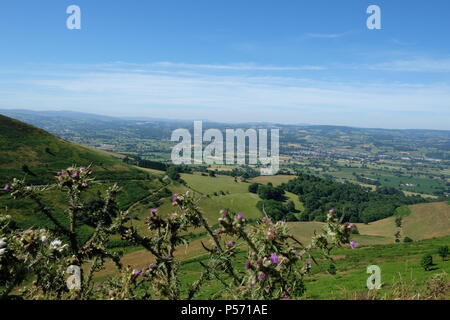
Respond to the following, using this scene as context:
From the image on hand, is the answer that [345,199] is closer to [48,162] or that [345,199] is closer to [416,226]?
[416,226]

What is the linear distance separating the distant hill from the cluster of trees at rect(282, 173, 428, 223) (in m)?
69.4

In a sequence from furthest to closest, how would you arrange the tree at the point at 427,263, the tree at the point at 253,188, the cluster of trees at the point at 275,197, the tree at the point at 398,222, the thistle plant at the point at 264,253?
the tree at the point at 253,188 < the cluster of trees at the point at 275,197 < the tree at the point at 398,222 < the tree at the point at 427,263 < the thistle plant at the point at 264,253

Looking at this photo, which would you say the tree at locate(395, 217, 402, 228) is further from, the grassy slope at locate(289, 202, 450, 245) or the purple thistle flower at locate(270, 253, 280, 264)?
the purple thistle flower at locate(270, 253, 280, 264)

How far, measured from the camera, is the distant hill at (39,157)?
80.4 meters

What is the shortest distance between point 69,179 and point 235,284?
2.29 metres

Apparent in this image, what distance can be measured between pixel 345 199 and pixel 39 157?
414ft

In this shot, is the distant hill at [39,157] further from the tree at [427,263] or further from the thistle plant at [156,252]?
the thistle plant at [156,252]

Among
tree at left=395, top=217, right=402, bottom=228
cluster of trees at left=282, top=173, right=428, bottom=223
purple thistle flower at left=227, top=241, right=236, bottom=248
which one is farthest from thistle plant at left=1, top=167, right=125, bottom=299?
cluster of trees at left=282, top=173, right=428, bottom=223

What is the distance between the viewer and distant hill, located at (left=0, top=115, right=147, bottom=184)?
80438 millimetres

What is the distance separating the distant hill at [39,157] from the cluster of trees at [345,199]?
228 ft

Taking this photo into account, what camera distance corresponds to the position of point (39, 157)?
9075 centimetres

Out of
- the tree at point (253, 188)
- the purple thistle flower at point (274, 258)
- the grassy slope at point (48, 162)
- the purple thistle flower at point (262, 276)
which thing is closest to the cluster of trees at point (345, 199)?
the tree at point (253, 188)
